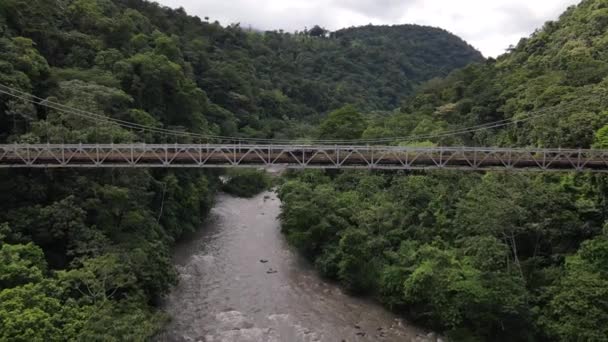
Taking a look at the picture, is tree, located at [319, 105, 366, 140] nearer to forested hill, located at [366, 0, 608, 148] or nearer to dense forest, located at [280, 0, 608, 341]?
forested hill, located at [366, 0, 608, 148]

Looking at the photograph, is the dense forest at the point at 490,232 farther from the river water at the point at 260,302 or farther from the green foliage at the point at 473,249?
the river water at the point at 260,302

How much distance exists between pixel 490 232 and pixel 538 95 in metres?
15.3

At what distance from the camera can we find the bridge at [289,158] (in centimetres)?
1827

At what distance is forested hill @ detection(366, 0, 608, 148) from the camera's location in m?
24.3

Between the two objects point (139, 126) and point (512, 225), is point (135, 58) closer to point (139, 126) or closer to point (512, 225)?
point (139, 126)

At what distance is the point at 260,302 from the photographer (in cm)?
2028

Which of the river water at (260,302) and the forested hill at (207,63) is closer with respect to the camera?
the river water at (260,302)

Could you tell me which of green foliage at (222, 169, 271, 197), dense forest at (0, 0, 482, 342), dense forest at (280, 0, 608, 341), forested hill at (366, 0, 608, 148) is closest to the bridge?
dense forest at (0, 0, 482, 342)

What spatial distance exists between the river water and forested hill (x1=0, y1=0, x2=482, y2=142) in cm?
1127

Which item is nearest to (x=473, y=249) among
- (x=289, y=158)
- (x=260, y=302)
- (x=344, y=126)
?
(x=289, y=158)

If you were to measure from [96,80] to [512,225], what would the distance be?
902 inches

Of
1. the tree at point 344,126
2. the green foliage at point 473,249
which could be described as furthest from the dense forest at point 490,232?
the tree at point 344,126

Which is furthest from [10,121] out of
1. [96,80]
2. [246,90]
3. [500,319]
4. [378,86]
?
[378,86]

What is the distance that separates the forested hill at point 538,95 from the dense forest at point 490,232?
0.44ft
